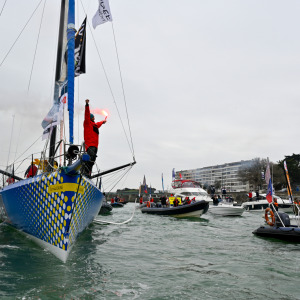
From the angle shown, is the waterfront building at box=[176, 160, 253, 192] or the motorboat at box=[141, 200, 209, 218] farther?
the waterfront building at box=[176, 160, 253, 192]

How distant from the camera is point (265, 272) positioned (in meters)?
6.02

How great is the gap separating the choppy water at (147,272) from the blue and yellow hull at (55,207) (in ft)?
1.21

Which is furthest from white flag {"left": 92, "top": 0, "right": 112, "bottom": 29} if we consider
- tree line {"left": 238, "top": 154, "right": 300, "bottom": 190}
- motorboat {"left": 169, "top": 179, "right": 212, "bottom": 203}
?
tree line {"left": 238, "top": 154, "right": 300, "bottom": 190}

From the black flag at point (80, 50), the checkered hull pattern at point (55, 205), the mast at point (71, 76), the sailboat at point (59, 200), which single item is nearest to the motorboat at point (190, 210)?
the sailboat at point (59, 200)

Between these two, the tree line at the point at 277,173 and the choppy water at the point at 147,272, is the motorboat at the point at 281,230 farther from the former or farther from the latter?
the tree line at the point at 277,173

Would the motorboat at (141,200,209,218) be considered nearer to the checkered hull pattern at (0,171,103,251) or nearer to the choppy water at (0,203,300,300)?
the choppy water at (0,203,300,300)

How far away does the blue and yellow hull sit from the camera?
6125 mm

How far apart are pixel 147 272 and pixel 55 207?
7.93ft

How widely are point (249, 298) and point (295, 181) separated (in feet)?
287

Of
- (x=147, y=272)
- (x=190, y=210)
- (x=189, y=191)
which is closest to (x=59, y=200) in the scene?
(x=147, y=272)

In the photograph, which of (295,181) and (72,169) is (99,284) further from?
(295,181)

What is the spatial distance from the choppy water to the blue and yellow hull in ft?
1.21

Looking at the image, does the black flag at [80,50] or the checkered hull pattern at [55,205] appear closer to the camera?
the checkered hull pattern at [55,205]

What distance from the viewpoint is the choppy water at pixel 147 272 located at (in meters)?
4.47
